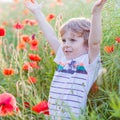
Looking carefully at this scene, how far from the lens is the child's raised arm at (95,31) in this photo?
2.14 metres

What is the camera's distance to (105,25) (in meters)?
2.69

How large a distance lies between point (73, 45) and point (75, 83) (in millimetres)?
193

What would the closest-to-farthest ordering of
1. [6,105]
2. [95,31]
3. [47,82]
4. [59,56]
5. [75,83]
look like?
[6,105]
[95,31]
[75,83]
[59,56]
[47,82]

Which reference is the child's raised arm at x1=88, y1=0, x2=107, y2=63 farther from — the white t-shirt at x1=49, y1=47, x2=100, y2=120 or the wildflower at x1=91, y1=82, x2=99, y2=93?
the wildflower at x1=91, y1=82, x2=99, y2=93

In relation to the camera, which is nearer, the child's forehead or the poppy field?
the poppy field

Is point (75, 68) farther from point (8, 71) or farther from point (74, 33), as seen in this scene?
point (8, 71)

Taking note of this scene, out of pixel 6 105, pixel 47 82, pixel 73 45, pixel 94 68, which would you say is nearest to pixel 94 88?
pixel 94 68

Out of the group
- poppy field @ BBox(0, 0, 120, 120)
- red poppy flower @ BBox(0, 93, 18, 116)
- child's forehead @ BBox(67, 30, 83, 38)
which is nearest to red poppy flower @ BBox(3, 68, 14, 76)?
poppy field @ BBox(0, 0, 120, 120)

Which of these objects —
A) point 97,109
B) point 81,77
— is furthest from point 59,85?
point 97,109

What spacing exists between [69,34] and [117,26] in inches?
12.4

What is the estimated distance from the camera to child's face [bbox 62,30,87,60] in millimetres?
2377

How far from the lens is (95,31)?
7.17 ft

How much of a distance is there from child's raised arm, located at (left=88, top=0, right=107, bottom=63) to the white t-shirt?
6 cm

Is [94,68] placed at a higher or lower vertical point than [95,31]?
lower
